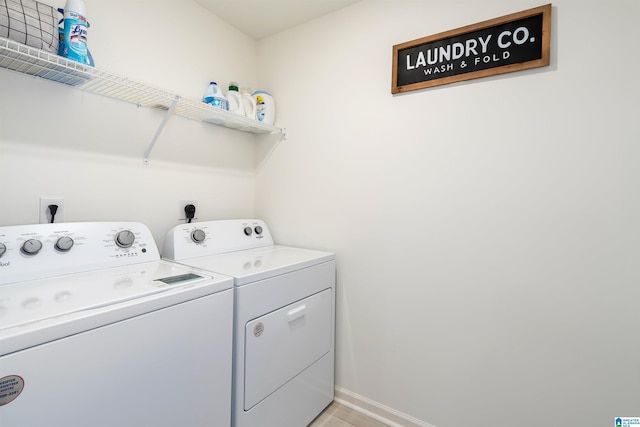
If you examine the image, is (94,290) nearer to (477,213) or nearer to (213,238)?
(213,238)

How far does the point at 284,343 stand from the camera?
137cm

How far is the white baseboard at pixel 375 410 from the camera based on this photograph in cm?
155

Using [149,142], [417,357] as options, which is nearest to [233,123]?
[149,142]

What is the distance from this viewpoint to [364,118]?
1.70 meters

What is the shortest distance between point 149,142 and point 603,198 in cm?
208

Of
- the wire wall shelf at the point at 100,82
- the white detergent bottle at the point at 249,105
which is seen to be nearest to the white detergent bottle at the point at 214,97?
the wire wall shelf at the point at 100,82

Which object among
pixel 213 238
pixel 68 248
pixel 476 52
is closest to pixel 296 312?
pixel 213 238

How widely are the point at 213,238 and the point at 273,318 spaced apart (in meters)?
0.62

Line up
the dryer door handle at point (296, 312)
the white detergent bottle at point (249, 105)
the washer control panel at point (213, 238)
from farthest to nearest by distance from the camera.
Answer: the white detergent bottle at point (249, 105)
the washer control panel at point (213, 238)
the dryer door handle at point (296, 312)

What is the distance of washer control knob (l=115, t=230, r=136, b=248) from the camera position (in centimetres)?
129

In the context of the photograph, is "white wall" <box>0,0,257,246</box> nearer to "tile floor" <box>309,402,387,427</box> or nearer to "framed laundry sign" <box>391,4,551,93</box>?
"framed laundry sign" <box>391,4,551,93</box>

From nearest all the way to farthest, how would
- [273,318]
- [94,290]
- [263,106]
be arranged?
[94,290] < [273,318] < [263,106]

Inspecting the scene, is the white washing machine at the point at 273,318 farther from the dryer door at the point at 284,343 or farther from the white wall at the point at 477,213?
the white wall at the point at 477,213

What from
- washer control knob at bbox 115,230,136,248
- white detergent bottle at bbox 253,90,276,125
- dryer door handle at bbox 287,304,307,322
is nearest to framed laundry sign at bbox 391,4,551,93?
white detergent bottle at bbox 253,90,276,125
